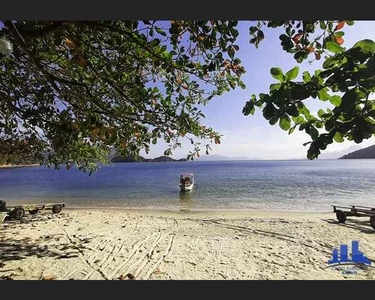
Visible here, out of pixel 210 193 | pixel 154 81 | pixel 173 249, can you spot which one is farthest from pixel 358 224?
pixel 210 193

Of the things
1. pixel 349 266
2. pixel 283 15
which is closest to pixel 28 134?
pixel 283 15

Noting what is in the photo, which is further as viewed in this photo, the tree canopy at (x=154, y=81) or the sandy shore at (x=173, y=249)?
the sandy shore at (x=173, y=249)

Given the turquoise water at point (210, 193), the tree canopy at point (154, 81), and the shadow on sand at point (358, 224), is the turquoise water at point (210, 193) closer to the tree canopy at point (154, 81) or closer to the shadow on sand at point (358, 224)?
the shadow on sand at point (358, 224)

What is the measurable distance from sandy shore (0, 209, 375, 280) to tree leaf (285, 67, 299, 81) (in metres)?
3.84

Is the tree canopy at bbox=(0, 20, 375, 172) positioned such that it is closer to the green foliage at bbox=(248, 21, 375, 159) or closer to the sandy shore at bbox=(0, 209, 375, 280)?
the green foliage at bbox=(248, 21, 375, 159)

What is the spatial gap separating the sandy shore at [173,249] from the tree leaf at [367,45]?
13.1ft

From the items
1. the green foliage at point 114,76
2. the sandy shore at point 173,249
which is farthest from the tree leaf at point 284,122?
the sandy shore at point 173,249

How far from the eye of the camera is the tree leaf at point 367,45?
84cm

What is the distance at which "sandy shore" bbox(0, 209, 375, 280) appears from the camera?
423 centimetres

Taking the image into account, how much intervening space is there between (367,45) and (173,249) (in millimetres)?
5218

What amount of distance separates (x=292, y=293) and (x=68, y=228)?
6627mm

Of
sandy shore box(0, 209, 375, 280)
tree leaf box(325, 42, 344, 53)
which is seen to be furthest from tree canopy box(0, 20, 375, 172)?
sandy shore box(0, 209, 375, 280)

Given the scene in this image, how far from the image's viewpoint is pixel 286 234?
23.1 feet

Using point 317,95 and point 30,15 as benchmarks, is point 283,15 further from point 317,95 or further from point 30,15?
point 30,15
